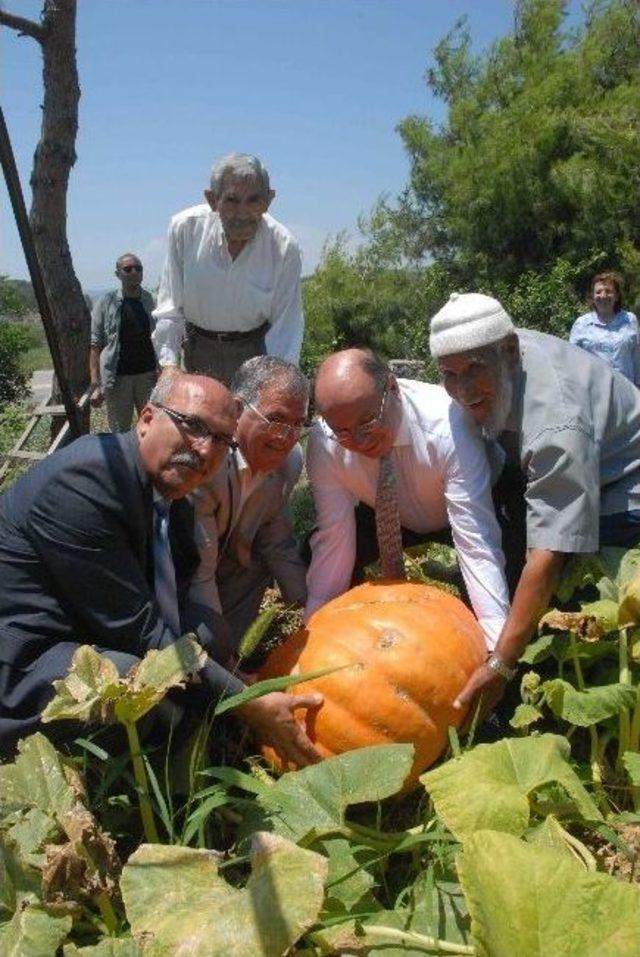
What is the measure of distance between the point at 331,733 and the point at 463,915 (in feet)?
2.18

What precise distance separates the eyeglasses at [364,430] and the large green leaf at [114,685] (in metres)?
1.03

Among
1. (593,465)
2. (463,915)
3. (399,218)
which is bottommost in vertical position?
(463,915)

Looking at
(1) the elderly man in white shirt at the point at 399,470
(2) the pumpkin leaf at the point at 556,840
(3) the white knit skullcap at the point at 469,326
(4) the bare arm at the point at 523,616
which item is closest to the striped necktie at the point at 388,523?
(1) the elderly man in white shirt at the point at 399,470

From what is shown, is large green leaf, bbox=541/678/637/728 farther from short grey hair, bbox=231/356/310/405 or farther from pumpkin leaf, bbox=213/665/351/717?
short grey hair, bbox=231/356/310/405

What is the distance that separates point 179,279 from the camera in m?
4.29

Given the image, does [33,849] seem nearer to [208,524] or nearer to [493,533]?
[208,524]

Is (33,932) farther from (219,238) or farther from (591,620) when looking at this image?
(219,238)

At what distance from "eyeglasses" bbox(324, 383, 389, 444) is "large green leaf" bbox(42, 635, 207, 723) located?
3.39 ft

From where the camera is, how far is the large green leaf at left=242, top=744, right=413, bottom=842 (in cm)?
212

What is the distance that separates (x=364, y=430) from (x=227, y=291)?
1.57 m

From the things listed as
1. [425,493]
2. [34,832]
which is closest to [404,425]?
[425,493]

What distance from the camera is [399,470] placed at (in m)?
3.19

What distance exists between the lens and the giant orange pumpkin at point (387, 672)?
8.36ft

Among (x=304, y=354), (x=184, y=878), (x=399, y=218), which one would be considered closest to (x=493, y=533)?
(x=184, y=878)
